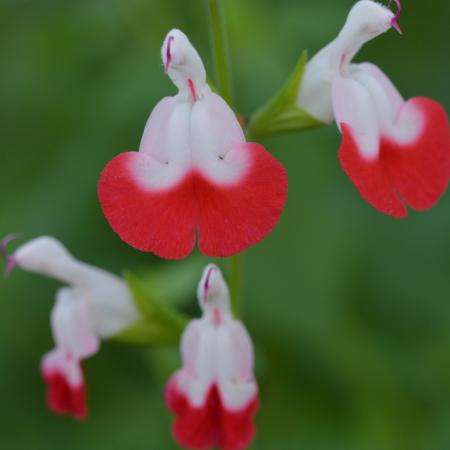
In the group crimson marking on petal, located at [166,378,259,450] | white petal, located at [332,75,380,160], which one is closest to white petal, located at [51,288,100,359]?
crimson marking on petal, located at [166,378,259,450]

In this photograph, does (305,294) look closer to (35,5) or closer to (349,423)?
(349,423)

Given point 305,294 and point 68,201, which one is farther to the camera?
point 68,201

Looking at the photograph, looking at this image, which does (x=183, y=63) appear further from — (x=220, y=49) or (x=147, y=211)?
(x=147, y=211)

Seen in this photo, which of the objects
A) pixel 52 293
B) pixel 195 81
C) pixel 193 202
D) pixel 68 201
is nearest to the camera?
pixel 193 202

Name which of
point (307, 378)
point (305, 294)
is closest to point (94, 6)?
point (305, 294)

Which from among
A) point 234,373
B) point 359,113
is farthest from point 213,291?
point 359,113
